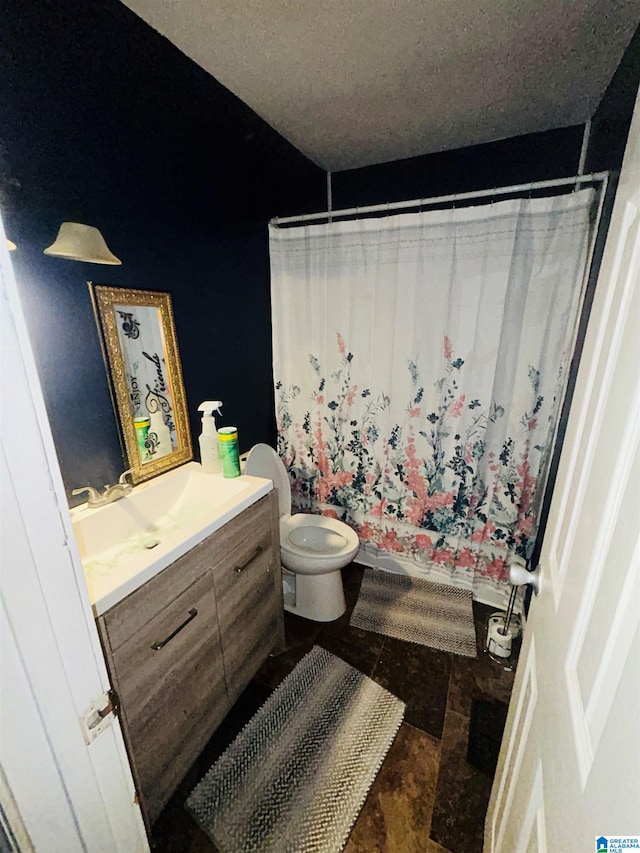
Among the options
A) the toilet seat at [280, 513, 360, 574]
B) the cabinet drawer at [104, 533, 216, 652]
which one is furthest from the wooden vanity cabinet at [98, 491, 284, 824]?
the toilet seat at [280, 513, 360, 574]

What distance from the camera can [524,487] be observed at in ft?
5.81

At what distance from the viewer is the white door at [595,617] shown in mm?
379

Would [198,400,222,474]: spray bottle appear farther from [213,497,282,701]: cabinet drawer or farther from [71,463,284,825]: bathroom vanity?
[213,497,282,701]: cabinet drawer

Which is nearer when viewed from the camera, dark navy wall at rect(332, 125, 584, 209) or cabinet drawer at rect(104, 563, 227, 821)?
cabinet drawer at rect(104, 563, 227, 821)

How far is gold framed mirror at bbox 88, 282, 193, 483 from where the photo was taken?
4.10 ft

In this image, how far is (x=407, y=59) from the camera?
1.33 meters

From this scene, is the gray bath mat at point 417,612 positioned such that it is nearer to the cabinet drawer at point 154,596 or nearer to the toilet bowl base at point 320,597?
the toilet bowl base at point 320,597

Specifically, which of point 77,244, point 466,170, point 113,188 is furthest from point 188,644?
point 466,170

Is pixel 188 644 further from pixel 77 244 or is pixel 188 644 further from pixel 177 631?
pixel 77 244

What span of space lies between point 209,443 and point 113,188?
0.93 meters

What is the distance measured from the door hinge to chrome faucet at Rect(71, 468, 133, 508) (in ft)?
2.47

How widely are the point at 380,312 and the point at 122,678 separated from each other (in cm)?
174

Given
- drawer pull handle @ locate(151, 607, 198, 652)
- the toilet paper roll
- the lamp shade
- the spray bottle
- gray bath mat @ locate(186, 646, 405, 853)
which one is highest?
the lamp shade

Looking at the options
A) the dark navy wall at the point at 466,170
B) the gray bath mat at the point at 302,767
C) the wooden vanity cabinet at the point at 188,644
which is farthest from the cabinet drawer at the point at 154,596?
the dark navy wall at the point at 466,170
